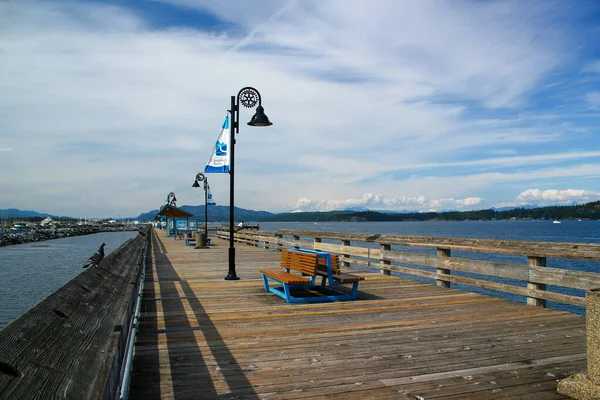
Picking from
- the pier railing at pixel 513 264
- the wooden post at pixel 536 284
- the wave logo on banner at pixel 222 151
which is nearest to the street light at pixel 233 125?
the wave logo on banner at pixel 222 151

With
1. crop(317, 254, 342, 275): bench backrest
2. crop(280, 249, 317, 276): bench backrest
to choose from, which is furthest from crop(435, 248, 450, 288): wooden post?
crop(280, 249, 317, 276): bench backrest

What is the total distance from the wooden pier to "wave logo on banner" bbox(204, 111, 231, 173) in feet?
12.7

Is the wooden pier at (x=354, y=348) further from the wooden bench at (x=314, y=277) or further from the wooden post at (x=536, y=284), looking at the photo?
the wooden bench at (x=314, y=277)

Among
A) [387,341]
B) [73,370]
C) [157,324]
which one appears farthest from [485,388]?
[157,324]

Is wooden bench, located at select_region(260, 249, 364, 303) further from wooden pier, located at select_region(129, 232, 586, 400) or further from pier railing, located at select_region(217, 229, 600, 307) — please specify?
pier railing, located at select_region(217, 229, 600, 307)

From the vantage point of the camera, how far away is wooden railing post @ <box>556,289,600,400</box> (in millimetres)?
3535

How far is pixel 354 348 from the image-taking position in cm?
497

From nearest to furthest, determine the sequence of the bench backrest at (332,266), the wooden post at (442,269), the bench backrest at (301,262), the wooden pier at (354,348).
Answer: the wooden pier at (354,348)
the bench backrest at (301,262)
the bench backrest at (332,266)
the wooden post at (442,269)

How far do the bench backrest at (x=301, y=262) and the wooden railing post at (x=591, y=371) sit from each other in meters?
4.46

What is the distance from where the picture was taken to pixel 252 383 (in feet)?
12.9

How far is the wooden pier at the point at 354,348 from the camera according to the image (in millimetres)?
3826

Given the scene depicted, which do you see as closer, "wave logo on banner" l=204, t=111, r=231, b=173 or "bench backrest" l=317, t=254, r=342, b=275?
"bench backrest" l=317, t=254, r=342, b=275

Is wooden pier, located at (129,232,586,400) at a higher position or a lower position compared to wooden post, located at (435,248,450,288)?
lower

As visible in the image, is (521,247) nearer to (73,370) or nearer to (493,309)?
(493,309)
